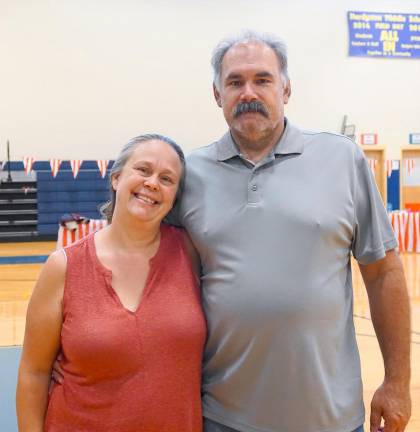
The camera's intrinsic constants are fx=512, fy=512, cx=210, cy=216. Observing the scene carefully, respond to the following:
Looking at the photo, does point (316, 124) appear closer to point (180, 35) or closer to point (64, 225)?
point (180, 35)

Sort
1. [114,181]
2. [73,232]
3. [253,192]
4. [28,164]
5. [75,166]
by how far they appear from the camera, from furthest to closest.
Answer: [75,166] < [28,164] < [73,232] < [114,181] < [253,192]

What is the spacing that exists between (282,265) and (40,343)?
2.53 ft

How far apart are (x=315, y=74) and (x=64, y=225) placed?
8364 millimetres

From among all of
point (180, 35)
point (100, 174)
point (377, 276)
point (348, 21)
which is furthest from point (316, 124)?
point (377, 276)

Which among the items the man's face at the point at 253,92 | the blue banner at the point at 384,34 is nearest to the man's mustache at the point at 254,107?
the man's face at the point at 253,92

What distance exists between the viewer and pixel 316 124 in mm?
13273

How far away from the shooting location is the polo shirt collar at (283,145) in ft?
5.45

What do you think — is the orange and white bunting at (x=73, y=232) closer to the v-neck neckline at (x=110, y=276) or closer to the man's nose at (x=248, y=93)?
the v-neck neckline at (x=110, y=276)

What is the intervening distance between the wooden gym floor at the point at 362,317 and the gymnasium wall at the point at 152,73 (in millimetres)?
3676

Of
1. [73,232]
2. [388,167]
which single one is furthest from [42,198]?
[388,167]

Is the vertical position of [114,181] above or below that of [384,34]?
below

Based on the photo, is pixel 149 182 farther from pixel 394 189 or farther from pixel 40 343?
pixel 394 189

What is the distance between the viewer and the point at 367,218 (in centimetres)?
164

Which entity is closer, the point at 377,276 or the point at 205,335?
the point at 205,335
